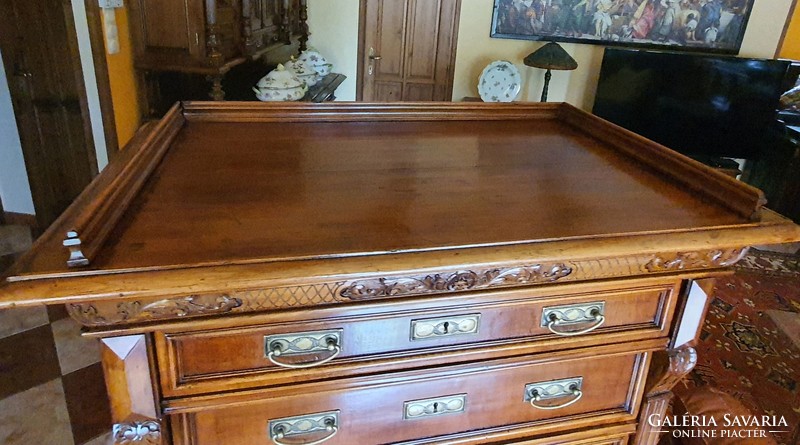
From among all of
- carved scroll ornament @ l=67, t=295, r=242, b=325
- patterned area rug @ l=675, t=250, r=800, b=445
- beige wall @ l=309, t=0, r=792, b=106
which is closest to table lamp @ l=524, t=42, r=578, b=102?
beige wall @ l=309, t=0, r=792, b=106

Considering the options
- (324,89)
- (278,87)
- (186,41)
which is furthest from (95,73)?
(324,89)

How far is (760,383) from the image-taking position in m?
2.20

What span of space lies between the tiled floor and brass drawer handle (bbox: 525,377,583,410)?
125 cm

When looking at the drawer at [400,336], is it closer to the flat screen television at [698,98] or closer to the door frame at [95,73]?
the door frame at [95,73]

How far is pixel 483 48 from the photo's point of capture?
441 centimetres

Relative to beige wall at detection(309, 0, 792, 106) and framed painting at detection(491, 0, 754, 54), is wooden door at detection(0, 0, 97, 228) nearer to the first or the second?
beige wall at detection(309, 0, 792, 106)

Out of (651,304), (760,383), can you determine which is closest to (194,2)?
(651,304)

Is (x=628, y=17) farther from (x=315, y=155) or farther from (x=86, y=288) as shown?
(x=86, y=288)

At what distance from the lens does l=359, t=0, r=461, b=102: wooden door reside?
4.46m

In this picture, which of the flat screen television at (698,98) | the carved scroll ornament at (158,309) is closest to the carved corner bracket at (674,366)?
the carved scroll ornament at (158,309)

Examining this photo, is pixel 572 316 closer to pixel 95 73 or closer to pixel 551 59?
pixel 95 73

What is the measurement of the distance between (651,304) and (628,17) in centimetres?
363

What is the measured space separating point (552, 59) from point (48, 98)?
A: 2.98m

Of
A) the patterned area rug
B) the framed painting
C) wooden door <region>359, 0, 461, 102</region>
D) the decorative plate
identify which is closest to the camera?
the patterned area rug
